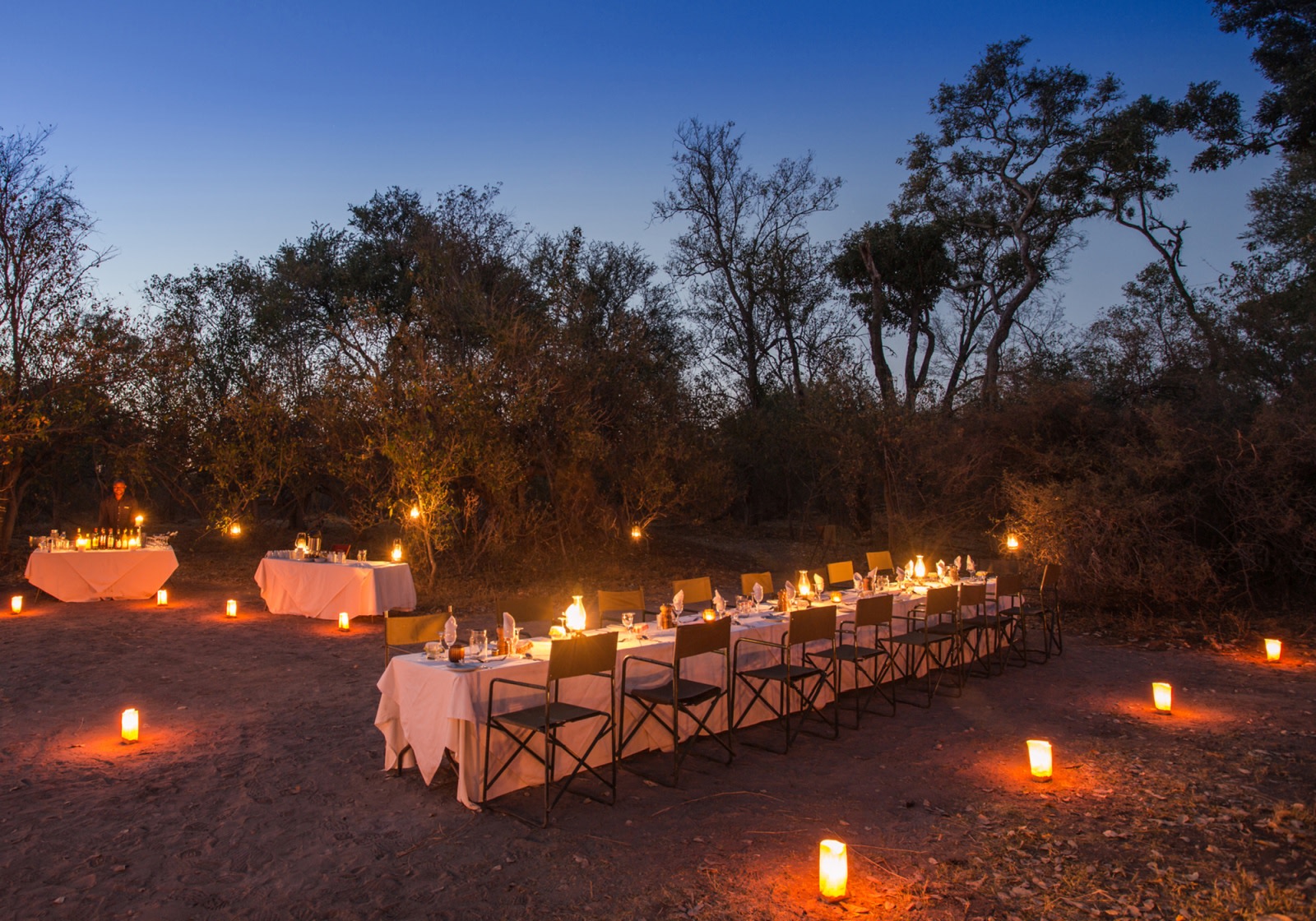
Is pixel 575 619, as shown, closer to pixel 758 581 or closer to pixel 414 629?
pixel 414 629

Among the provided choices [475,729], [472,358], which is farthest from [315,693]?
[472,358]

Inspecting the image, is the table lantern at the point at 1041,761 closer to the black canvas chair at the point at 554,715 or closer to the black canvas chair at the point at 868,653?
the black canvas chair at the point at 868,653

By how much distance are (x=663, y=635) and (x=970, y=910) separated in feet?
8.15

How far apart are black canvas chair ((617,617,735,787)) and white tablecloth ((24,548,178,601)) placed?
914 centimetres

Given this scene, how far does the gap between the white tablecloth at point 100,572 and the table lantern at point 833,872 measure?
35.6 feet

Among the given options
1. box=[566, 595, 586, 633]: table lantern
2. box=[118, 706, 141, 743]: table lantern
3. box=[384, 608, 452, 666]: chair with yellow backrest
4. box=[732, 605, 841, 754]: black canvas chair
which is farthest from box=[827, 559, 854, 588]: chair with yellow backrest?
box=[118, 706, 141, 743]: table lantern

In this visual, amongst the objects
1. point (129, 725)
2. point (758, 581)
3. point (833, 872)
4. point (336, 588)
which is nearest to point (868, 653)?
point (758, 581)

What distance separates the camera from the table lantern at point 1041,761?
4.50 m

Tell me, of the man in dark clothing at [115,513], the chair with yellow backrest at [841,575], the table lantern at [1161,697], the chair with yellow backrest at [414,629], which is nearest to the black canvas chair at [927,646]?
the chair with yellow backrest at [841,575]

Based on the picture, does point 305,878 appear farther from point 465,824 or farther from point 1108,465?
point 1108,465

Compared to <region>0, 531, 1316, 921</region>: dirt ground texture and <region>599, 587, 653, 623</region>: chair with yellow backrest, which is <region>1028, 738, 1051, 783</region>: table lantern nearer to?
<region>0, 531, 1316, 921</region>: dirt ground texture

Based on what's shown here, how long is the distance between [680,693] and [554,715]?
3.04 ft

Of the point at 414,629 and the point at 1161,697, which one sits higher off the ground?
the point at 414,629

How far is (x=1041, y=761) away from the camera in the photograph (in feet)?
14.8
